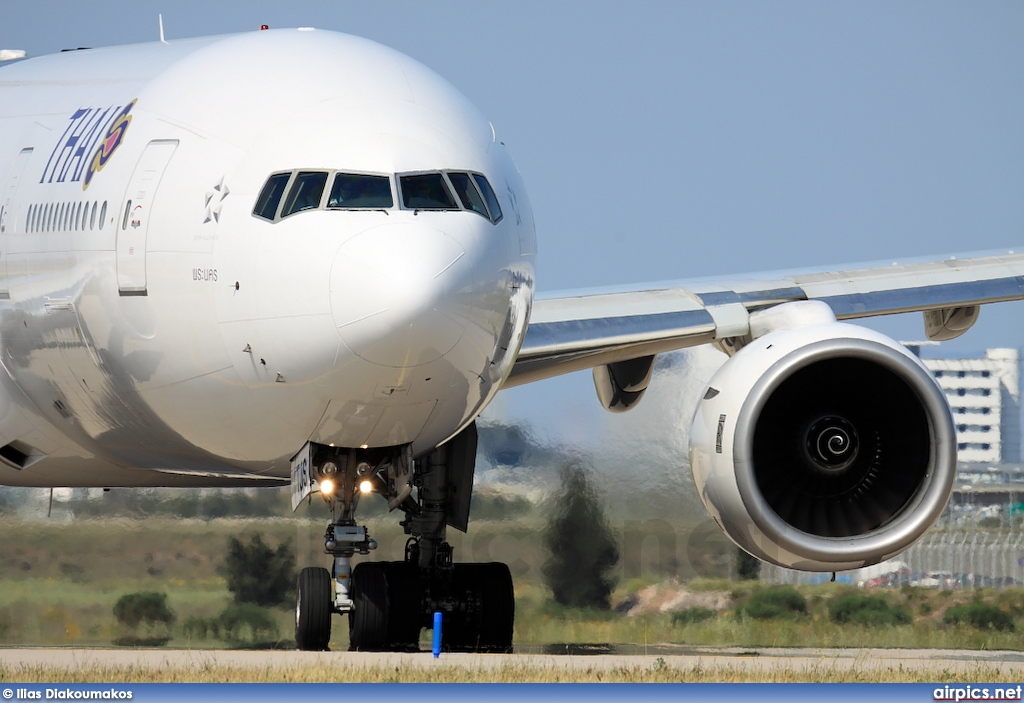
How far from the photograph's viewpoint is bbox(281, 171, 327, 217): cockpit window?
36.0 feet

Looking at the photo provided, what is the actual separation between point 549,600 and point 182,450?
615 centimetres

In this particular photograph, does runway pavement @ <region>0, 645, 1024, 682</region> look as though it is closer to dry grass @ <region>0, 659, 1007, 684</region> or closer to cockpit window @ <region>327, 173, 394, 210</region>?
dry grass @ <region>0, 659, 1007, 684</region>

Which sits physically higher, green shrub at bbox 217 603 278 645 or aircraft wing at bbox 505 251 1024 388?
aircraft wing at bbox 505 251 1024 388

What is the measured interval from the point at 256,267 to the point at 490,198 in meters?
1.41

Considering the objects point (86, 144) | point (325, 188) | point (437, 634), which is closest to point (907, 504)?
point (437, 634)

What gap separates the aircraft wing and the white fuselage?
2.69m

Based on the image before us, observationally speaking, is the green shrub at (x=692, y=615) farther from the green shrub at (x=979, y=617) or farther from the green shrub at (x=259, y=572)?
the green shrub at (x=259, y=572)

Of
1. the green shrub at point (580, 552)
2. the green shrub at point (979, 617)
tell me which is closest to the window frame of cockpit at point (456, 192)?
the green shrub at point (580, 552)

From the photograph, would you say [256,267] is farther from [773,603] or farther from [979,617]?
[979,617]

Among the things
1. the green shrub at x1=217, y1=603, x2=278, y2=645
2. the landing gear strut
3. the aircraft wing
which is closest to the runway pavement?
the landing gear strut

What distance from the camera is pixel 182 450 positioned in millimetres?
12719

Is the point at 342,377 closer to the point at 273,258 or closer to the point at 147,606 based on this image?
the point at 273,258

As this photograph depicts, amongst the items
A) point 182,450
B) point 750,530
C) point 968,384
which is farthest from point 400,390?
point 968,384

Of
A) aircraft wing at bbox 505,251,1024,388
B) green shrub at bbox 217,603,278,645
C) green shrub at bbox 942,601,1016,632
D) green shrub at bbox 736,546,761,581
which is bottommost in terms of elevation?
green shrub at bbox 217,603,278,645
